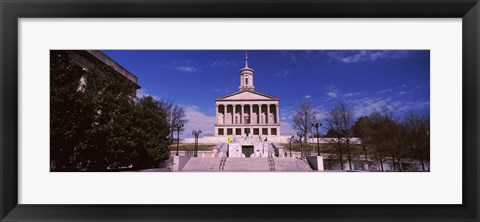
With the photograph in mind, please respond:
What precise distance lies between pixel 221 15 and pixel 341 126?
7289mm

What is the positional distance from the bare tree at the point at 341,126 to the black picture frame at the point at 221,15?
11.2ft

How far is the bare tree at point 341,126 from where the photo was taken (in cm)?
955

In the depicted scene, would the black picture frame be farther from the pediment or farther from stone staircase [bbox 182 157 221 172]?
the pediment

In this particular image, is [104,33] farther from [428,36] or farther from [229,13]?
[428,36]

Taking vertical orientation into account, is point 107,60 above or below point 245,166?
above

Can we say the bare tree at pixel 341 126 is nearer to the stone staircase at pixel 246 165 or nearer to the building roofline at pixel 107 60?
the stone staircase at pixel 246 165

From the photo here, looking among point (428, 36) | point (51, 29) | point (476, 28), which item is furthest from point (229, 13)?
point (476, 28)

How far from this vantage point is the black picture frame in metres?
5.03

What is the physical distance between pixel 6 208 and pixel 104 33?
125 inches

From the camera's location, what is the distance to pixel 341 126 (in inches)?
434

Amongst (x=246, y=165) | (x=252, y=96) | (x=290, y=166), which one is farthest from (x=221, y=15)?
(x=252, y=96)

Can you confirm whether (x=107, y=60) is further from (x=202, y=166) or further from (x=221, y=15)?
(x=202, y=166)

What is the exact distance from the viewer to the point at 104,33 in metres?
5.36

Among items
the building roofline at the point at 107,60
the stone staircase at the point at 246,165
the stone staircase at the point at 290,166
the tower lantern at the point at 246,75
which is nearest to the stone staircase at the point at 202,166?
the stone staircase at the point at 246,165
